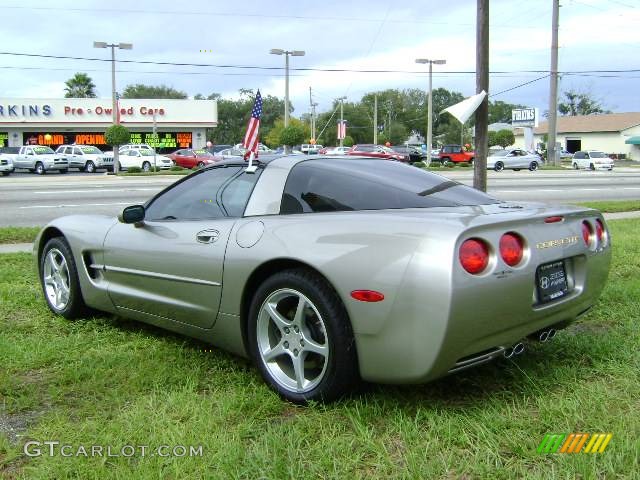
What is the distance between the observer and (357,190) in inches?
136

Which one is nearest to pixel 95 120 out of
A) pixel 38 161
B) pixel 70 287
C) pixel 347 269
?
pixel 38 161

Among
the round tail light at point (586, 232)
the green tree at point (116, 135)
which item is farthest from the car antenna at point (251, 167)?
the green tree at point (116, 135)

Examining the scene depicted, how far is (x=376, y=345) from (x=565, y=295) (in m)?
1.11

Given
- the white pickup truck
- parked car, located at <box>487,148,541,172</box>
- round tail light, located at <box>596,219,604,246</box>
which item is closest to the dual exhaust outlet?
round tail light, located at <box>596,219,604,246</box>

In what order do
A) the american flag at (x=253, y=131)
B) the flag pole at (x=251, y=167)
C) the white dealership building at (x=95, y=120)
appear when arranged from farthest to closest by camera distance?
the white dealership building at (x=95, y=120)
the american flag at (x=253, y=131)
the flag pole at (x=251, y=167)

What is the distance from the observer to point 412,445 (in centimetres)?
271

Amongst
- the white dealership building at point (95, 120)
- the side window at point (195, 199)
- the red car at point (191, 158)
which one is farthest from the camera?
the white dealership building at point (95, 120)

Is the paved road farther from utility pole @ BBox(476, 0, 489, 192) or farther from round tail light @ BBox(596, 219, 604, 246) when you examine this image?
round tail light @ BBox(596, 219, 604, 246)

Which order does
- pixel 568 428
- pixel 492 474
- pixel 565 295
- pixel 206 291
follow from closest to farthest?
pixel 492 474 → pixel 568 428 → pixel 565 295 → pixel 206 291

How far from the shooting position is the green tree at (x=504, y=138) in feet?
270

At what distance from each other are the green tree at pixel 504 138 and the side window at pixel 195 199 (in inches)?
3258

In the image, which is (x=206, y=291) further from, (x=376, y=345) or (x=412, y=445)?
(x=412, y=445)

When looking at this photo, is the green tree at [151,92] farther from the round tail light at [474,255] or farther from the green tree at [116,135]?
the round tail light at [474,255]

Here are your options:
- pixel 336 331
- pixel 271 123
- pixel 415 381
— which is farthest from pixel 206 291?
pixel 271 123
